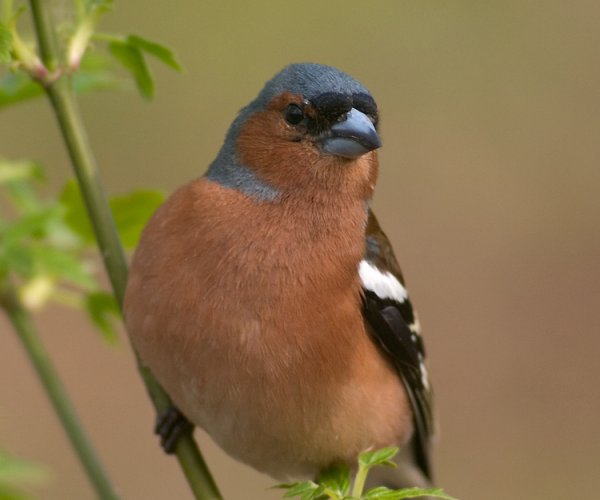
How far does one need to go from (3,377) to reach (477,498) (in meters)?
4.22

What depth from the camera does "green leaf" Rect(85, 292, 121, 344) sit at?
361 centimetres

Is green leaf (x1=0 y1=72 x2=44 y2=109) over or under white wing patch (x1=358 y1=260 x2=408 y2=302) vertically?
over

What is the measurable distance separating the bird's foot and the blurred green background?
15.8 ft

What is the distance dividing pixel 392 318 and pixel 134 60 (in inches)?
60.2

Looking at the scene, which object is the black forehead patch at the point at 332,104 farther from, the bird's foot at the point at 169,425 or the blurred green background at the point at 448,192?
the blurred green background at the point at 448,192

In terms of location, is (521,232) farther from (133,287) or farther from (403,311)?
(133,287)

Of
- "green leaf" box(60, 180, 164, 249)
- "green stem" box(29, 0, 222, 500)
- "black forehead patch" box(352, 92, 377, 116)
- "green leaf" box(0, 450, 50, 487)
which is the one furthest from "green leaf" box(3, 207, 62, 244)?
"black forehead patch" box(352, 92, 377, 116)

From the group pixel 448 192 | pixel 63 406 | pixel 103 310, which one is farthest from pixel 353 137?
pixel 448 192

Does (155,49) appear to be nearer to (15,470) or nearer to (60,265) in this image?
(60,265)

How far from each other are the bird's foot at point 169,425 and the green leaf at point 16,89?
4.13 ft

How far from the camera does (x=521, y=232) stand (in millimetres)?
10969

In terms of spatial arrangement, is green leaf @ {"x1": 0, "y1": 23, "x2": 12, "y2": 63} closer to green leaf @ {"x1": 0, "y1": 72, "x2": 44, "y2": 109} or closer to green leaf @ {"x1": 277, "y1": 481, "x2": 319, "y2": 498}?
green leaf @ {"x1": 0, "y1": 72, "x2": 44, "y2": 109}

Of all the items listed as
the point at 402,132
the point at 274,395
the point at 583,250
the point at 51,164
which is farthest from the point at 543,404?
the point at 274,395

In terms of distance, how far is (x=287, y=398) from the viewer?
3684mm
